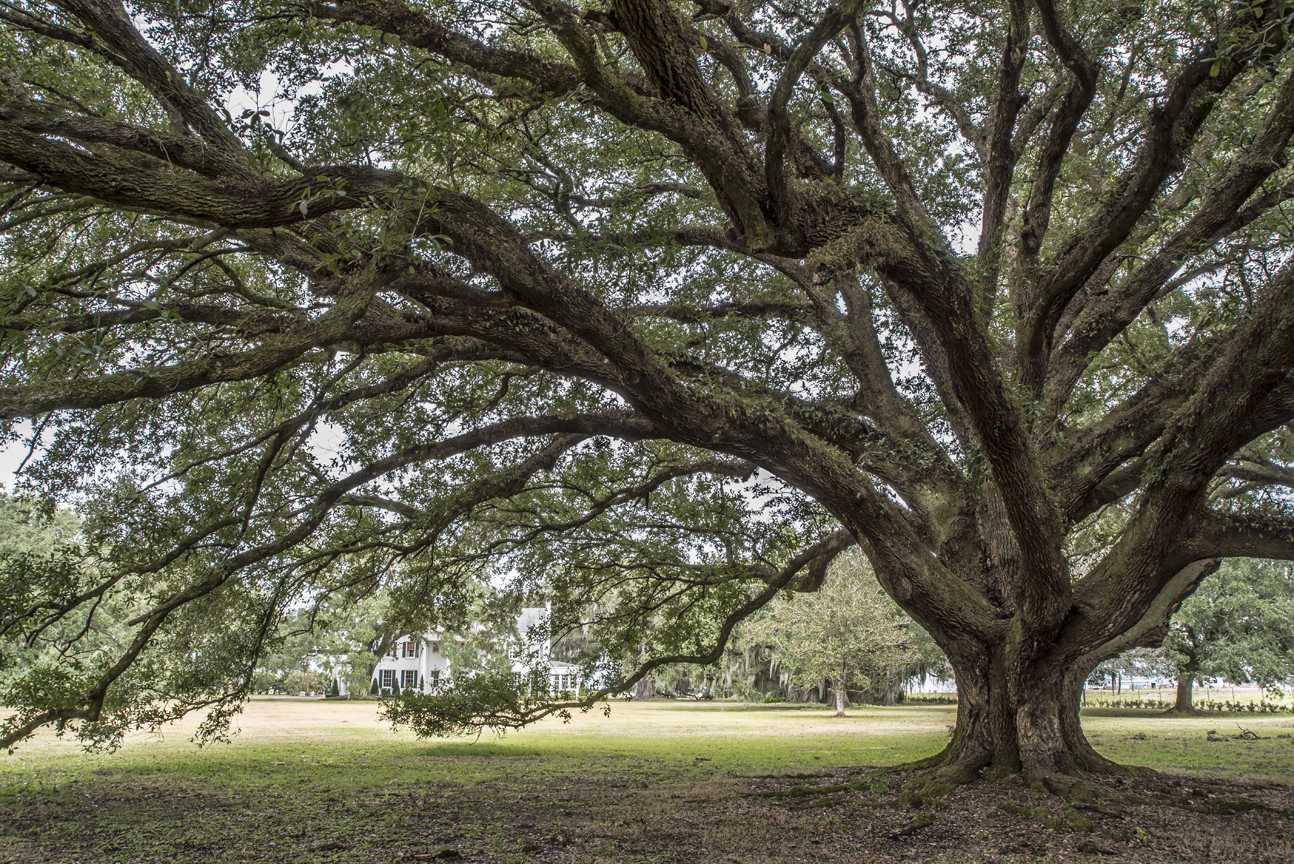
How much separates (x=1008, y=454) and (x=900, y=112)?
599 centimetres

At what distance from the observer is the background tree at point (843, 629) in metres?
29.6

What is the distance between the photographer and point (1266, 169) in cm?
620

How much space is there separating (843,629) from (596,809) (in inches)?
934

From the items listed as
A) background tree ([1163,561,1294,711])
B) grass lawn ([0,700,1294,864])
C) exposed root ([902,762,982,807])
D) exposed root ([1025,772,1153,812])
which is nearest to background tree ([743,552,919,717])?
background tree ([1163,561,1294,711])

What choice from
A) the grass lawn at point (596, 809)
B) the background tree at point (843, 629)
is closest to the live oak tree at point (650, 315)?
the grass lawn at point (596, 809)

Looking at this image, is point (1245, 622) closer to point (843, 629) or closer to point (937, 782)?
point (843, 629)

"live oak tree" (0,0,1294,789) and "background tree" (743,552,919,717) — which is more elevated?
"live oak tree" (0,0,1294,789)

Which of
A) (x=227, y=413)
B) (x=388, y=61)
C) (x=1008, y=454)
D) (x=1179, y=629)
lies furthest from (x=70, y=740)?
(x=1179, y=629)

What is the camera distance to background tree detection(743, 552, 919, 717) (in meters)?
29.6

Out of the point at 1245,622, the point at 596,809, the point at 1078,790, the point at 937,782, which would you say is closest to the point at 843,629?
the point at 1245,622

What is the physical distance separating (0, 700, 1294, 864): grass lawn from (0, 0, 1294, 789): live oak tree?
114cm

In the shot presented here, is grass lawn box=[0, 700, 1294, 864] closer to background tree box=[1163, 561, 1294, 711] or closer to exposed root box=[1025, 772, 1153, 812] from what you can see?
exposed root box=[1025, 772, 1153, 812]

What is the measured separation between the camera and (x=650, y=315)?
29.8 ft

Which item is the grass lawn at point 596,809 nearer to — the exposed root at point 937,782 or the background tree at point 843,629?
the exposed root at point 937,782
